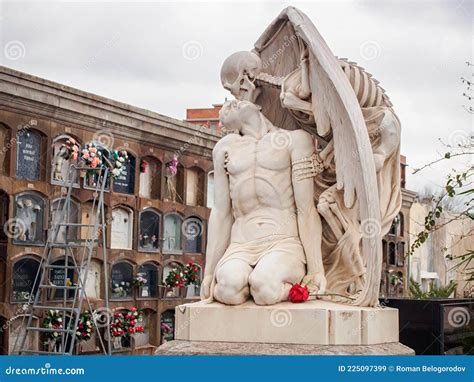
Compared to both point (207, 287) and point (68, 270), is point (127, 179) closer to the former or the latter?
point (68, 270)

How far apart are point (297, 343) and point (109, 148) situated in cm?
826

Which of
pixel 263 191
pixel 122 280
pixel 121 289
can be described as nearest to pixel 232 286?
pixel 263 191

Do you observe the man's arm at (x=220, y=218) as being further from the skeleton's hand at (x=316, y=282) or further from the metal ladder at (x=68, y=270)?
the metal ladder at (x=68, y=270)

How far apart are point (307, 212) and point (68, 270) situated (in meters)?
7.12

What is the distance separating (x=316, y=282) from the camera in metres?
4.55

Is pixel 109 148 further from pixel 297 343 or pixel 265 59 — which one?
pixel 297 343

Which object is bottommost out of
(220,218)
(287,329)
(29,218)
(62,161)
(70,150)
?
(287,329)

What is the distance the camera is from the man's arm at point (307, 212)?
15.1ft

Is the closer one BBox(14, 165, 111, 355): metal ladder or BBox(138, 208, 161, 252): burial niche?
BBox(14, 165, 111, 355): metal ladder

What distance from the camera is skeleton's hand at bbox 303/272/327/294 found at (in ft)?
14.8

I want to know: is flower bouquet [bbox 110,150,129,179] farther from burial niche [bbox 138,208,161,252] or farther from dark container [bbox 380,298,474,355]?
dark container [bbox 380,298,474,355]

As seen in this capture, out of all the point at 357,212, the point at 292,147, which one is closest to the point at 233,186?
the point at 292,147

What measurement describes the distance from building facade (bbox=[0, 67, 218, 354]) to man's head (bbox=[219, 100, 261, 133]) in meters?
5.93

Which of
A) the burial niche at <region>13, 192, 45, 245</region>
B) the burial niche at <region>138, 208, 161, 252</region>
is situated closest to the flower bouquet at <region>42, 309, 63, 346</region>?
the burial niche at <region>13, 192, 45, 245</region>
